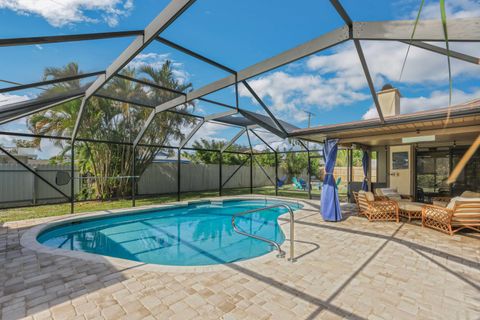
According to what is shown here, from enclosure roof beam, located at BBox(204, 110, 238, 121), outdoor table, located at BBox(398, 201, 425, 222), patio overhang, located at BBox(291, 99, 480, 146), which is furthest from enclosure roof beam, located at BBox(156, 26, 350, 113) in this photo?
outdoor table, located at BBox(398, 201, 425, 222)

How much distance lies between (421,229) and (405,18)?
525 cm

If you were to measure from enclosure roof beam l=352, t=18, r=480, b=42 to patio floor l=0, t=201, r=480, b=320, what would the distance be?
10.6 feet

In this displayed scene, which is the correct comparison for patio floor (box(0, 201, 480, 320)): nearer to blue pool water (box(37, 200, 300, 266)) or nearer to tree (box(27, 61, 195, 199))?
blue pool water (box(37, 200, 300, 266))

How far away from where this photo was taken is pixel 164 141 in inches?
528

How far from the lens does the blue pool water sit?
5852 millimetres

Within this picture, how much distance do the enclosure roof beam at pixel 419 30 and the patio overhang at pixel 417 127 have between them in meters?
2.25

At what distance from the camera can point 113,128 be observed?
467 inches

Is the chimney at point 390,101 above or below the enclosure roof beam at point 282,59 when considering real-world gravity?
above

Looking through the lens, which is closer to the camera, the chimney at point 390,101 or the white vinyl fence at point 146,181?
the white vinyl fence at point 146,181

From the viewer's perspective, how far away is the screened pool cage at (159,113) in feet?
13.0

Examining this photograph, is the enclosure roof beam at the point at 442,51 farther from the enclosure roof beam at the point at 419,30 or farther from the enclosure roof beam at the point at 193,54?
the enclosure roof beam at the point at 193,54

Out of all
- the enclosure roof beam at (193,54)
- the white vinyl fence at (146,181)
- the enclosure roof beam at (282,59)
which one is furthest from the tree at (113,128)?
the enclosure roof beam at (193,54)

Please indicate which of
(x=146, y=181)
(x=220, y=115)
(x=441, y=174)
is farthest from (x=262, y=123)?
(x=146, y=181)

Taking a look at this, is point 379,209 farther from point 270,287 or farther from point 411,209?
point 270,287
